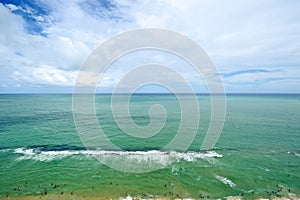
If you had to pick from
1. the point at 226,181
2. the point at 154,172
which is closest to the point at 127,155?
the point at 154,172

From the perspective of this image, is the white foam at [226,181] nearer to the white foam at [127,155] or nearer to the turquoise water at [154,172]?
the turquoise water at [154,172]

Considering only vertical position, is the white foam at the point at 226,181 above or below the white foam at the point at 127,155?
below

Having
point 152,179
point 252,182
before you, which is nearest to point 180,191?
point 152,179

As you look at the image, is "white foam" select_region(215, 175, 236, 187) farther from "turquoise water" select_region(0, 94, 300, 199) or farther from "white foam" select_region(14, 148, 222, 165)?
"white foam" select_region(14, 148, 222, 165)

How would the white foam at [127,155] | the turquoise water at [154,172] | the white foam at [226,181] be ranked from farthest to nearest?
1. the white foam at [127,155]
2. the white foam at [226,181]
3. the turquoise water at [154,172]

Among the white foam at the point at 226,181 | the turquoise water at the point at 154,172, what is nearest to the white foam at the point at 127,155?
the turquoise water at the point at 154,172

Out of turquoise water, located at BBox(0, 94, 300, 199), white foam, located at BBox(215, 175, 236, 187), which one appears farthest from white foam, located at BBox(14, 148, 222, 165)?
white foam, located at BBox(215, 175, 236, 187)

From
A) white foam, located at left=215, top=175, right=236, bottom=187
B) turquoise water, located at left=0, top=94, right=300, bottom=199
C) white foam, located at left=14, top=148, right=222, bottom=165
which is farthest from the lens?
white foam, located at left=14, top=148, right=222, bottom=165

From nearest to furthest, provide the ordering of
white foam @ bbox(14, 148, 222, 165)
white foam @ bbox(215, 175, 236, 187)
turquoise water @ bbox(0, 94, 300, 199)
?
1. turquoise water @ bbox(0, 94, 300, 199)
2. white foam @ bbox(215, 175, 236, 187)
3. white foam @ bbox(14, 148, 222, 165)

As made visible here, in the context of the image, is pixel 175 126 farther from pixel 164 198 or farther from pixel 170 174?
pixel 164 198

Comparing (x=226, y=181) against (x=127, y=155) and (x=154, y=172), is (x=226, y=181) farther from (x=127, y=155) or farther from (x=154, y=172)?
(x=127, y=155)

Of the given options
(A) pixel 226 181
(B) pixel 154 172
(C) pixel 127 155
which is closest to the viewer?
(A) pixel 226 181

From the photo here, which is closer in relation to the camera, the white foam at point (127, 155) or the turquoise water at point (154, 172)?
the turquoise water at point (154, 172)

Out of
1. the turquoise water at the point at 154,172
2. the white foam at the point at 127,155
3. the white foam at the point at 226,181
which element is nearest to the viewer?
the turquoise water at the point at 154,172
